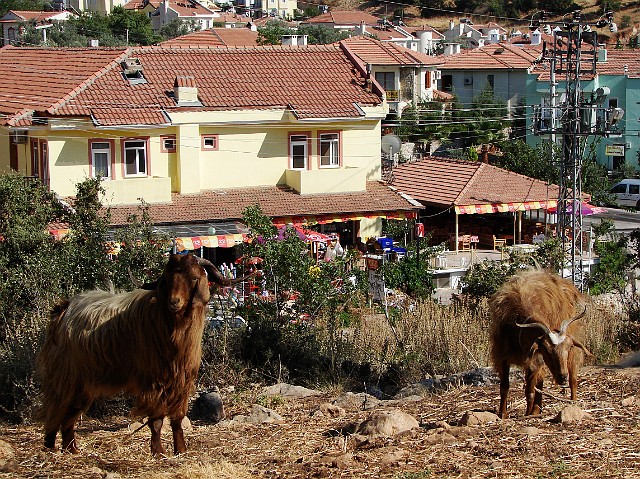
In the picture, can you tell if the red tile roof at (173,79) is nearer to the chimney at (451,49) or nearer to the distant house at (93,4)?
the chimney at (451,49)

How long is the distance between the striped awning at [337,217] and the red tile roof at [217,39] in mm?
27448

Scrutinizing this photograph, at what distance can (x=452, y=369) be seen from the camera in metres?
14.2

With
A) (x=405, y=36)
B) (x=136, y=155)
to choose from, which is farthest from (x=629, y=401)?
(x=405, y=36)

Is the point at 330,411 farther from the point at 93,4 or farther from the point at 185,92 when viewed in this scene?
the point at 93,4

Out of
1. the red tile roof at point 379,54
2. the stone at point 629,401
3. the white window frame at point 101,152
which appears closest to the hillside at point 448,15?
the red tile roof at point 379,54

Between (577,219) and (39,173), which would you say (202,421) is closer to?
(577,219)

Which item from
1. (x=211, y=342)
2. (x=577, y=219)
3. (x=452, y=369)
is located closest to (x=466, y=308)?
(x=452, y=369)

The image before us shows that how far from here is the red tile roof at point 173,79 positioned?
30.6 m

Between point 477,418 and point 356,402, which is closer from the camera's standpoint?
point 477,418

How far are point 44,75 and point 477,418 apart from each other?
86.6 feet

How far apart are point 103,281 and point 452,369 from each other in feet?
15.3

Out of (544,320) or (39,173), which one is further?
(39,173)

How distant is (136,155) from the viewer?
31109 mm

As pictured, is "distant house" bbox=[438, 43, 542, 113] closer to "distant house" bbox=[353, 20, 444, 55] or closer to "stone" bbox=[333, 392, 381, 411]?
"distant house" bbox=[353, 20, 444, 55]
